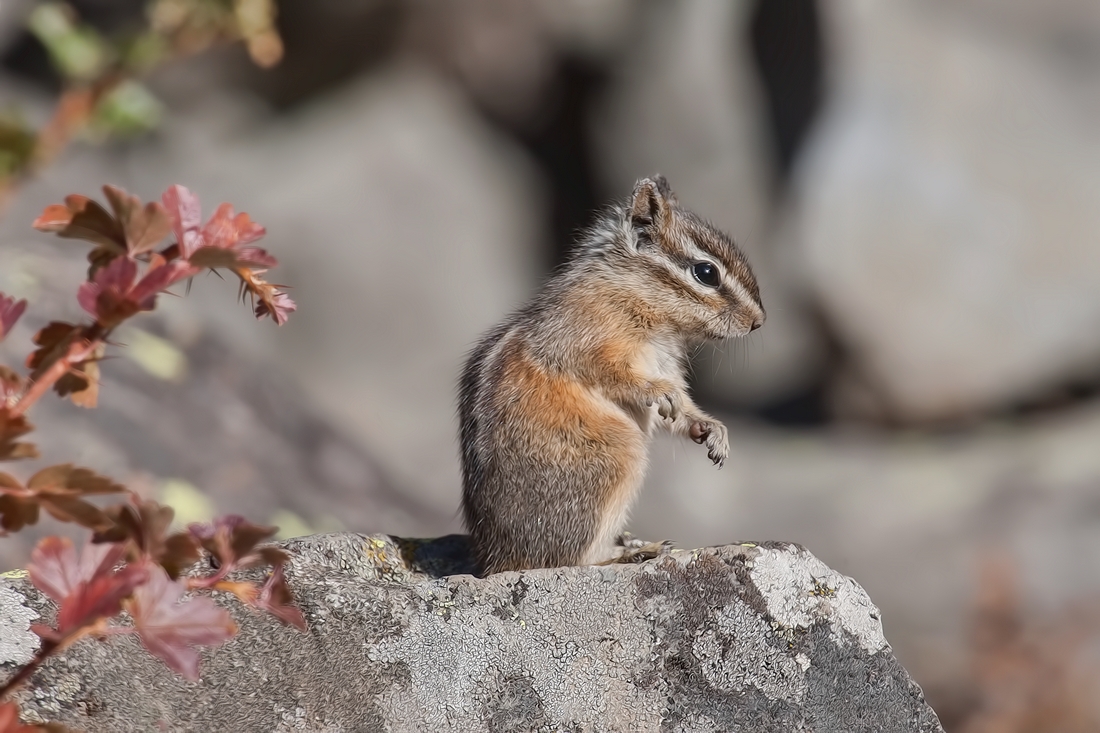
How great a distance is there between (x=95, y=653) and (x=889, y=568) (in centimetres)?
956

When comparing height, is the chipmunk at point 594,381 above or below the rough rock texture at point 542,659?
above

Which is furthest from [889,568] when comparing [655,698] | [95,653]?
[95,653]

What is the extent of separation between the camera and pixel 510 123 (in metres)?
13.7

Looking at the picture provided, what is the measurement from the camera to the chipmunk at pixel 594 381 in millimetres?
4734

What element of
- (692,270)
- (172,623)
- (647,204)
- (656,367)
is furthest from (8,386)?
(647,204)

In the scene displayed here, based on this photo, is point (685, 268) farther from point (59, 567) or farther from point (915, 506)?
point (915, 506)

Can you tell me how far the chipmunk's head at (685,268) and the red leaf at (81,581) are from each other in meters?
3.76

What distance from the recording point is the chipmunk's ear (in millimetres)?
5766

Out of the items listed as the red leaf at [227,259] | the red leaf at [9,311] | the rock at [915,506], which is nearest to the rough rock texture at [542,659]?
the red leaf at [9,311]

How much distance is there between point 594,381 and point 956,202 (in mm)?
8287

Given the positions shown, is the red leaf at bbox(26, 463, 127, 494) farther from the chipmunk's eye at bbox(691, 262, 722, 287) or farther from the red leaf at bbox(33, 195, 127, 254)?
the chipmunk's eye at bbox(691, 262, 722, 287)

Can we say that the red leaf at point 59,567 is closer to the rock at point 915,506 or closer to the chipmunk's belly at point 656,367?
the chipmunk's belly at point 656,367

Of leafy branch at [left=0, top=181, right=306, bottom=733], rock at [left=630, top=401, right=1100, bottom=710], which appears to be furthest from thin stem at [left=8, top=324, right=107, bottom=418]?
rock at [left=630, top=401, right=1100, bottom=710]

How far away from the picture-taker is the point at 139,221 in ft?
6.69
